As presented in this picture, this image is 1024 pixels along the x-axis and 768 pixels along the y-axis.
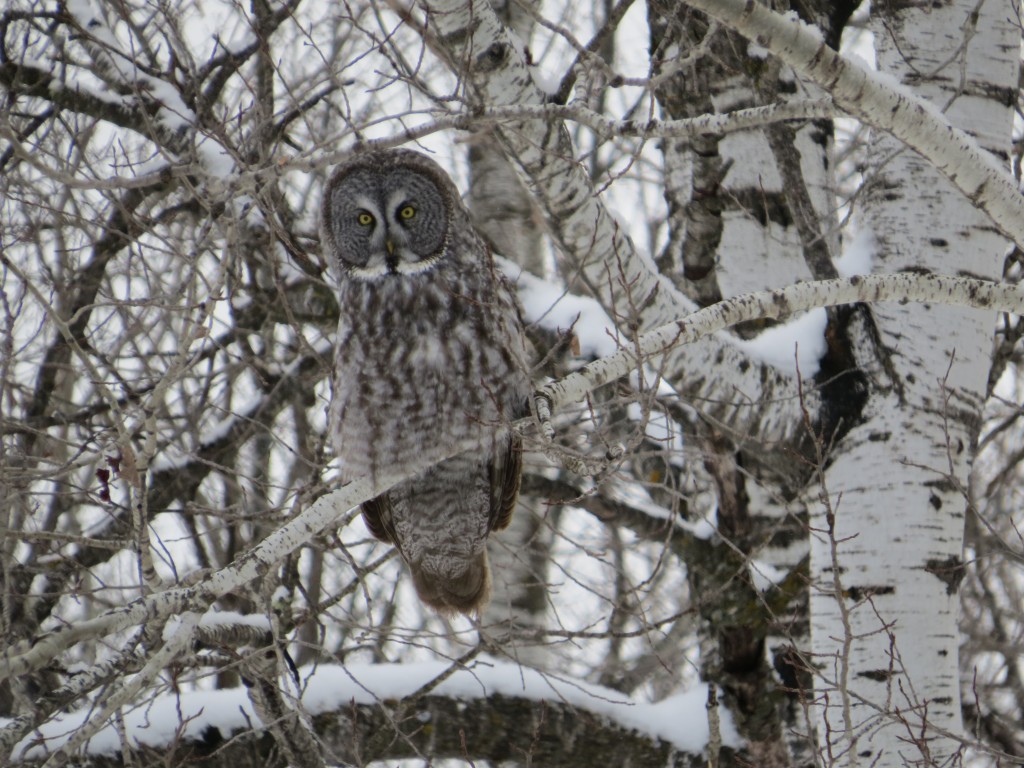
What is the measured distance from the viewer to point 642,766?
4102mm

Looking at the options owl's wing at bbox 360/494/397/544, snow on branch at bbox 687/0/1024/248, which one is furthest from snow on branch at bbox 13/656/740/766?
snow on branch at bbox 687/0/1024/248

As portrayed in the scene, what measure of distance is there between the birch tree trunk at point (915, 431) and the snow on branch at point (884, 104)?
53cm

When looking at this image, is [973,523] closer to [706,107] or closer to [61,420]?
[706,107]

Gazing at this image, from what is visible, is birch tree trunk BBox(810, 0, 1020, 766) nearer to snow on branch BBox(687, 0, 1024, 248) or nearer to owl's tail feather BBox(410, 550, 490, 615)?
snow on branch BBox(687, 0, 1024, 248)

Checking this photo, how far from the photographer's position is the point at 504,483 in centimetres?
391

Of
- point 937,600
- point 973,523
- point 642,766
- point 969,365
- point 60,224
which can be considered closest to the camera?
point 937,600

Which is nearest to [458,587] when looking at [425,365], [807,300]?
[425,365]

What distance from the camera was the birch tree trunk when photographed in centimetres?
340

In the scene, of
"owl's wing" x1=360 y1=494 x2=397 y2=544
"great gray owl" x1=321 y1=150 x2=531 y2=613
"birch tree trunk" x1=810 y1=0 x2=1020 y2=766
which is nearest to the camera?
"birch tree trunk" x1=810 y1=0 x2=1020 y2=766

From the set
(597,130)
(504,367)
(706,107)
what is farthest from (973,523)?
(597,130)

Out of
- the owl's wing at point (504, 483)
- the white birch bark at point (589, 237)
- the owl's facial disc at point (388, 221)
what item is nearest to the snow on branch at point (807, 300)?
the white birch bark at point (589, 237)

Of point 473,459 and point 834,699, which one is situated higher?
point 473,459

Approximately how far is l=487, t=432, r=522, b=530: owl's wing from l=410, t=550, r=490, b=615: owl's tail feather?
0.25 meters

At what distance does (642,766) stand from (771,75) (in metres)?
2.41
